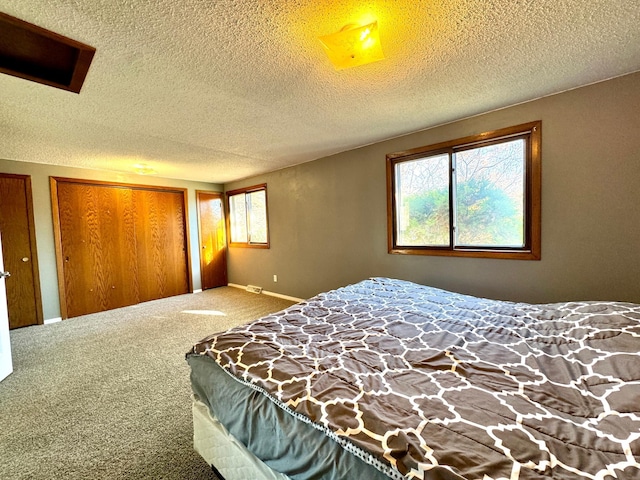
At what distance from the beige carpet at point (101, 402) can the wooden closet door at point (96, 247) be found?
595mm

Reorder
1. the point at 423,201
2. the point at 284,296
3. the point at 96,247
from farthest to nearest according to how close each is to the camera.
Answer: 1. the point at 284,296
2. the point at 96,247
3. the point at 423,201

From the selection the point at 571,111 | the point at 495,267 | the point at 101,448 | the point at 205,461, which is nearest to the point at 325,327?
the point at 205,461

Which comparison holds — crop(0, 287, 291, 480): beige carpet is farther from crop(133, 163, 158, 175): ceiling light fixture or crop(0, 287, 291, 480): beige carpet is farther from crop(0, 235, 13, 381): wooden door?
crop(133, 163, 158, 175): ceiling light fixture

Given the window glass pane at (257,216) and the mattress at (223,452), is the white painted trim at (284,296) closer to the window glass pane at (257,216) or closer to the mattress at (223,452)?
the window glass pane at (257,216)

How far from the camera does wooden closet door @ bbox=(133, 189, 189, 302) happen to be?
4.52 m

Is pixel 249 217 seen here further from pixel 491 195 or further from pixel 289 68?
pixel 491 195

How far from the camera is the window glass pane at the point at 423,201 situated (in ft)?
9.21

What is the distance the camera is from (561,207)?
214 cm

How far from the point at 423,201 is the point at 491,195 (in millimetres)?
650

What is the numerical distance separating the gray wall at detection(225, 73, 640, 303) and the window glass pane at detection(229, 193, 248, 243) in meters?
2.50

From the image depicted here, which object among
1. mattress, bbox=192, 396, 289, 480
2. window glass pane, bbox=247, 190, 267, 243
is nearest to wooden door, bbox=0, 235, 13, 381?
mattress, bbox=192, 396, 289, 480

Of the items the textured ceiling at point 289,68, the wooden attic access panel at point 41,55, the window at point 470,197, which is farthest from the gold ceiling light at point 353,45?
the window at point 470,197

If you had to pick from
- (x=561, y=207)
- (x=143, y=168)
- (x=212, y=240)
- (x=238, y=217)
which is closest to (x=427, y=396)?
(x=561, y=207)

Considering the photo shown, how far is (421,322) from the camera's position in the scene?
61.2 inches
